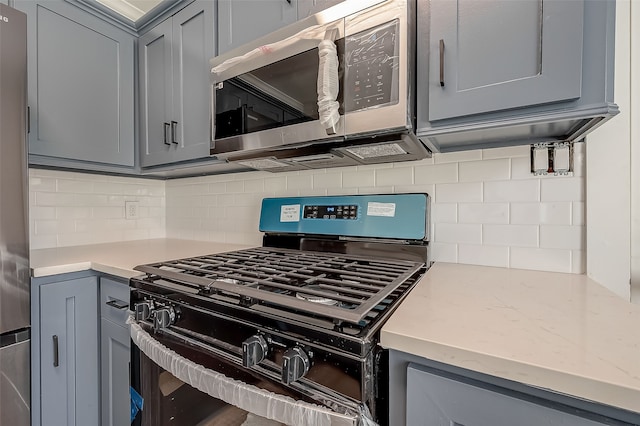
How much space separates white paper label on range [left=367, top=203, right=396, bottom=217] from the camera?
110 centimetres

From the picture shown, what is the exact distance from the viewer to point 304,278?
2.66 ft

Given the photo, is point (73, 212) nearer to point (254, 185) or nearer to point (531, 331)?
point (254, 185)

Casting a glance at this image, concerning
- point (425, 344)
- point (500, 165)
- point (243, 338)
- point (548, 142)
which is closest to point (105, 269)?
point (243, 338)

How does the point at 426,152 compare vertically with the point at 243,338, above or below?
above

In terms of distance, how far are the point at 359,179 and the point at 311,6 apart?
681 millimetres

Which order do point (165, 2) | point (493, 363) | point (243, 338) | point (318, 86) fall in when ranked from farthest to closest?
point (165, 2) → point (318, 86) → point (243, 338) → point (493, 363)

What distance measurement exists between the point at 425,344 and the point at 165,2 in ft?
6.28

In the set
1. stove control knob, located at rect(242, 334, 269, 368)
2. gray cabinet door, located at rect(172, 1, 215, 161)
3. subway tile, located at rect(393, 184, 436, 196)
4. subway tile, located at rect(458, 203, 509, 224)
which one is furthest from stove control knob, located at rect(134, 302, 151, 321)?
subway tile, located at rect(458, 203, 509, 224)

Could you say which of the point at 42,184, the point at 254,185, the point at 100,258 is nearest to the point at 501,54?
the point at 254,185

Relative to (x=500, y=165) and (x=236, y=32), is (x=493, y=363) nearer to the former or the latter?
(x=500, y=165)

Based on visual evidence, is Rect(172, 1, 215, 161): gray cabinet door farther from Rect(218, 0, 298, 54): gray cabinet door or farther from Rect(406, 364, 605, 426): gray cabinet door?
Rect(406, 364, 605, 426): gray cabinet door

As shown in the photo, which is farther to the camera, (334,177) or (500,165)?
(334,177)

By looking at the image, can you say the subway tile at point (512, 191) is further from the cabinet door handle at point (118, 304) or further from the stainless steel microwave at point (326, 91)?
the cabinet door handle at point (118, 304)

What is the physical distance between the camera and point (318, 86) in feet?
2.90
